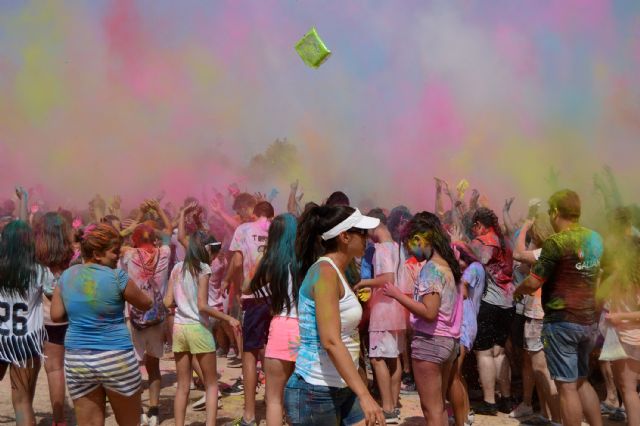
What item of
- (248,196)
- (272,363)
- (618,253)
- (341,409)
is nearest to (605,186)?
(618,253)

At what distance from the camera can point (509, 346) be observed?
672 cm

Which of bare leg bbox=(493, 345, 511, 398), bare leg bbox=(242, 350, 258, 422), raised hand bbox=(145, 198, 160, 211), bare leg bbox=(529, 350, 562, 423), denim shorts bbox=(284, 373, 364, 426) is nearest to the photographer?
denim shorts bbox=(284, 373, 364, 426)

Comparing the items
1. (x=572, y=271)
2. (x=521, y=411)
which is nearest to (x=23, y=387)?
(x=572, y=271)

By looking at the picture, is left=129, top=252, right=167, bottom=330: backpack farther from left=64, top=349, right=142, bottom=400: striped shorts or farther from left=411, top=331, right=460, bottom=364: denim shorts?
left=411, top=331, right=460, bottom=364: denim shorts

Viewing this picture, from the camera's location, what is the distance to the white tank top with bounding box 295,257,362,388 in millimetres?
3082

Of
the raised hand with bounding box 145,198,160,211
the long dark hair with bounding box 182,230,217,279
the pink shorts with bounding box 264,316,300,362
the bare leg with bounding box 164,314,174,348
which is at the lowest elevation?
the pink shorts with bounding box 264,316,300,362

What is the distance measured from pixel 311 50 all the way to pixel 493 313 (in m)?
3.83

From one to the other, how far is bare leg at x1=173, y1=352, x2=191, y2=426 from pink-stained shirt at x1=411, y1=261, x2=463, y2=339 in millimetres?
1833

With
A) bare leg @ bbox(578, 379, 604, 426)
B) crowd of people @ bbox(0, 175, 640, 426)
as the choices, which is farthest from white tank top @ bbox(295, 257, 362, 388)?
bare leg @ bbox(578, 379, 604, 426)

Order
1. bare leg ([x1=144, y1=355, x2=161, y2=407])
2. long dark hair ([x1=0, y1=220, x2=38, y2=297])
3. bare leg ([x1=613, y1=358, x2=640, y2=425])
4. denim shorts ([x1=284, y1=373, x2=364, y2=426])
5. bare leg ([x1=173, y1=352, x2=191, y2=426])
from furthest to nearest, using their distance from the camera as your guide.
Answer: bare leg ([x1=144, y1=355, x2=161, y2=407]), bare leg ([x1=173, y1=352, x2=191, y2=426]), bare leg ([x1=613, y1=358, x2=640, y2=425]), long dark hair ([x1=0, y1=220, x2=38, y2=297]), denim shorts ([x1=284, y1=373, x2=364, y2=426])

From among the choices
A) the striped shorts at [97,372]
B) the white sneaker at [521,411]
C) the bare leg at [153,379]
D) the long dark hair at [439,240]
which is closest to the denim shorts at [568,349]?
the long dark hair at [439,240]

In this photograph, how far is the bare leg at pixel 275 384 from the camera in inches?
172

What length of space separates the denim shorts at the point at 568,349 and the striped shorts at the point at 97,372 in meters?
2.67

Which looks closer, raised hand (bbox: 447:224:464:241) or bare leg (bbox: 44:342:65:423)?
bare leg (bbox: 44:342:65:423)
